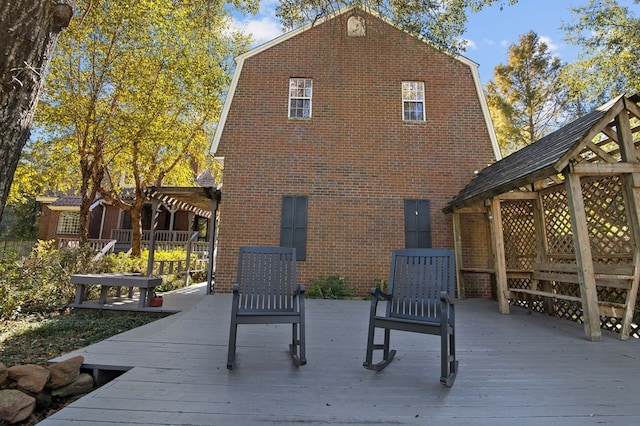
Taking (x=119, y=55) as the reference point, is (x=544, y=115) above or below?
above

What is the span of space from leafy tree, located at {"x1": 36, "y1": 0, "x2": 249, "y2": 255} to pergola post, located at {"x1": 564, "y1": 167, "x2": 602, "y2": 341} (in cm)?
897

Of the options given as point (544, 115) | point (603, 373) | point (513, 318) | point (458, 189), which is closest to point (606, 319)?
point (513, 318)

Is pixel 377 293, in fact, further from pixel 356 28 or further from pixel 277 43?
pixel 356 28

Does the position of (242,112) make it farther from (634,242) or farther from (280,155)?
(634,242)

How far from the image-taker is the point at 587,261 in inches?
167

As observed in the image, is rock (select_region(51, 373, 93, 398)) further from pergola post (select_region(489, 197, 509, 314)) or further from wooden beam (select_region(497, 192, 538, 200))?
wooden beam (select_region(497, 192, 538, 200))

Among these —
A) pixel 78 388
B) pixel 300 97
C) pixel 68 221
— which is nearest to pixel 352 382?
pixel 78 388

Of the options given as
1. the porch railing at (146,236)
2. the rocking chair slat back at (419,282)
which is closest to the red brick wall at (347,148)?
the rocking chair slat back at (419,282)

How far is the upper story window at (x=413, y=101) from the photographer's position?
8.63m

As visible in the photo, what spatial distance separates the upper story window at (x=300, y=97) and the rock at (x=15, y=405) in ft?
24.5

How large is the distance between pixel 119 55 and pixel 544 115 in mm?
19197

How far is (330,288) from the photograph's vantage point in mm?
7688

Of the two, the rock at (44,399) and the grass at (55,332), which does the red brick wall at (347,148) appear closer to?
the grass at (55,332)

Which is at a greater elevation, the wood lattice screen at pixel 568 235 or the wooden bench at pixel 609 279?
the wood lattice screen at pixel 568 235
